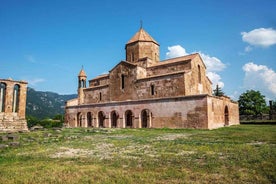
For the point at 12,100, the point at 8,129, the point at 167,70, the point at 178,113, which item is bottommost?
the point at 8,129

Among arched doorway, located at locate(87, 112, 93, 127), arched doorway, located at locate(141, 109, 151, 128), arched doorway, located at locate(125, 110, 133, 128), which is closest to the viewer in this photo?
arched doorway, located at locate(141, 109, 151, 128)

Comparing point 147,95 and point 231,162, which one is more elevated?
point 147,95

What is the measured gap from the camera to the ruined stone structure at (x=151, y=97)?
18547 mm

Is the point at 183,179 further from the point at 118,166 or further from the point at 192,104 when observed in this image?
the point at 192,104

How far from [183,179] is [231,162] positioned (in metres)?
2.04

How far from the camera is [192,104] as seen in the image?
18141 mm

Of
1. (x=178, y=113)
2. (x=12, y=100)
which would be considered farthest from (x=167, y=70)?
(x=12, y=100)

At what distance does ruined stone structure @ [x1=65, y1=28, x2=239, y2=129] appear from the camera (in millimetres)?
18547

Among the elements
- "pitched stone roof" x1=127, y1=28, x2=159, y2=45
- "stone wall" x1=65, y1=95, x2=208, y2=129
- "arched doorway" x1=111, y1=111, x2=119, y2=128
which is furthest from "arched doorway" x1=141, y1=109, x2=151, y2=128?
"pitched stone roof" x1=127, y1=28, x2=159, y2=45

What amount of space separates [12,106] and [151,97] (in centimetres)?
1439

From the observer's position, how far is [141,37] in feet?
96.2

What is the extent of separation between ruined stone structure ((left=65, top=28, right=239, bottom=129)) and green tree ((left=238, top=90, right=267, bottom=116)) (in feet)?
57.7

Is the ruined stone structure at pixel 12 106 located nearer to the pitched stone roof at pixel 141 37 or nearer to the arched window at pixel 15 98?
the arched window at pixel 15 98

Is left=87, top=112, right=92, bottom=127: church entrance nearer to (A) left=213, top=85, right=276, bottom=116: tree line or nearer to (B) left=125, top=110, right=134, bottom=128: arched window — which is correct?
(B) left=125, top=110, right=134, bottom=128: arched window
